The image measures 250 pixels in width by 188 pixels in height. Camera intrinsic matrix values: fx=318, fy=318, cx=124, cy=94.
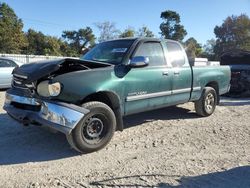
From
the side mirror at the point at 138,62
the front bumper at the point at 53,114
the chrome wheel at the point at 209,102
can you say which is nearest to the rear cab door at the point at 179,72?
the chrome wheel at the point at 209,102

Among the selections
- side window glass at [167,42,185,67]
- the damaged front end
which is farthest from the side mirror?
side window glass at [167,42,185,67]

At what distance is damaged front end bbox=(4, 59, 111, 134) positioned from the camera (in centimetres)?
476

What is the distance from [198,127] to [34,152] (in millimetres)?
3637

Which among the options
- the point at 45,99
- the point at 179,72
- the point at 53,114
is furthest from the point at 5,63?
the point at 53,114

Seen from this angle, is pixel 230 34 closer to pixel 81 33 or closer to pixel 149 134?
pixel 81 33

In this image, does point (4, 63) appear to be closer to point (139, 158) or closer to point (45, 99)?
point (45, 99)

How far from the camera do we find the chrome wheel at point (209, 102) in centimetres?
815

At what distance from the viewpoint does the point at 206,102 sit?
8125 mm

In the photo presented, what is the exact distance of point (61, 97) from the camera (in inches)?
191

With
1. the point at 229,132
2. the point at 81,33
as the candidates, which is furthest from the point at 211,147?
the point at 81,33

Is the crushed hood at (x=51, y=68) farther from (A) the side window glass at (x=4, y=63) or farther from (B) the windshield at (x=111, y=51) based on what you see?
(A) the side window glass at (x=4, y=63)

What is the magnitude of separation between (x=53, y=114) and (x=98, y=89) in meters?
0.86

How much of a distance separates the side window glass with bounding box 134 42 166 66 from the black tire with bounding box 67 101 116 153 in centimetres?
154

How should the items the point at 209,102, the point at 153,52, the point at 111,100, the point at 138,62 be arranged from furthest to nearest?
the point at 209,102 < the point at 153,52 < the point at 138,62 < the point at 111,100
